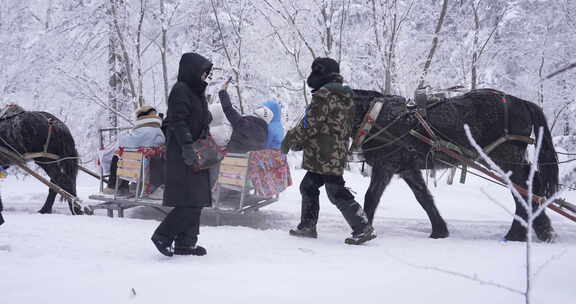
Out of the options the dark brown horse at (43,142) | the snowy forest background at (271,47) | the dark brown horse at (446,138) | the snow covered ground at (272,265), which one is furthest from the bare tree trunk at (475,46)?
the dark brown horse at (43,142)

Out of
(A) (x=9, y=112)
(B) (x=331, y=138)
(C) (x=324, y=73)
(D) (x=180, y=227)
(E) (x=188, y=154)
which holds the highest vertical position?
(C) (x=324, y=73)

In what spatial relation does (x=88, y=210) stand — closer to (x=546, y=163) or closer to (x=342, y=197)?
(x=342, y=197)

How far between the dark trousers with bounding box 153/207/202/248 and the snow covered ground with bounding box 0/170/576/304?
0.17 m

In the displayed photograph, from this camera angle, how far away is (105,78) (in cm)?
1172

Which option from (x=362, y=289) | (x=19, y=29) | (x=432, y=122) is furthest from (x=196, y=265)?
(x=19, y=29)

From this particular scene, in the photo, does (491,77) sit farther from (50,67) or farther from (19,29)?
(19,29)

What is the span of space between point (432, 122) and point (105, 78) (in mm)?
9806

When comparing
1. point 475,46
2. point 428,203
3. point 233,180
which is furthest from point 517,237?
point 475,46

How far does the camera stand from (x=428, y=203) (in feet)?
15.5

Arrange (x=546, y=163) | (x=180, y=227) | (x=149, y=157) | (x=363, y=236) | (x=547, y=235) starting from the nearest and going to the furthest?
(x=180, y=227)
(x=363, y=236)
(x=547, y=235)
(x=546, y=163)
(x=149, y=157)

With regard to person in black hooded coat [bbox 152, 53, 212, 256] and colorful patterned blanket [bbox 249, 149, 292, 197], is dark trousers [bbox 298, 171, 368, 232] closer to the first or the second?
colorful patterned blanket [bbox 249, 149, 292, 197]

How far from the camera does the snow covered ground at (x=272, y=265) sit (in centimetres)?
246

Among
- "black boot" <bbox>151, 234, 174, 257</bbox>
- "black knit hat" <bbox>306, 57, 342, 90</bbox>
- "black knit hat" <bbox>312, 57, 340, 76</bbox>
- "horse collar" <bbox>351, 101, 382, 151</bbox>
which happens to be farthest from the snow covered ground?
"black knit hat" <bbox>312, 57, 340, 76</bbox>

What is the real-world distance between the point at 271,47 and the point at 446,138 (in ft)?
27.2
